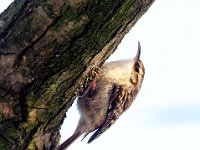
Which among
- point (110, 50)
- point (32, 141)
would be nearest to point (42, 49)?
point (110, 50)

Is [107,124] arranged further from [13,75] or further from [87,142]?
[13,75]

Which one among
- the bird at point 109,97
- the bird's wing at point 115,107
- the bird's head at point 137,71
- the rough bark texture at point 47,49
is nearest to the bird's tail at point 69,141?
the bird at point 109,97

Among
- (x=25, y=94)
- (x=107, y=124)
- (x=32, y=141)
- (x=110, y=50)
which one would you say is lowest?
(x=107, y=124)

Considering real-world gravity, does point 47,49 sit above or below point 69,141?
above

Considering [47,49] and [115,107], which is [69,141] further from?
[47,49]

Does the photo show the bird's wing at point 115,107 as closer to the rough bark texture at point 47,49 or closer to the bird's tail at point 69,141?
the bird's tail at point 69,141

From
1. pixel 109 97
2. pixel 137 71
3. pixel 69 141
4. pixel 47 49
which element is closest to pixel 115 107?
pixel 109 97

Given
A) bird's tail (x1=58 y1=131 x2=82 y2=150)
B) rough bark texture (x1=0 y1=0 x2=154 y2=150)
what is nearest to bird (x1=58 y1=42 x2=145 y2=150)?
bird's tail (x1=58 y1=131 x2=82 y2=150)
